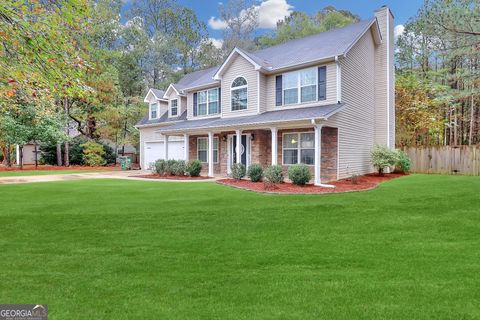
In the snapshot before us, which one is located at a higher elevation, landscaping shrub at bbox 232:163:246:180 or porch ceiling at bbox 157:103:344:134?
porch ceiling at bbox 157:103:344:134

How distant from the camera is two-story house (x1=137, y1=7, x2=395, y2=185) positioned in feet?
47.1

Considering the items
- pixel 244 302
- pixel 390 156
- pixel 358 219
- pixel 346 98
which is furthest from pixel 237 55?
pixel 244 302

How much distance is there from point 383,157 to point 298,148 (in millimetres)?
4487

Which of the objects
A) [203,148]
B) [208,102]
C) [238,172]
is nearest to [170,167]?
[203,148]

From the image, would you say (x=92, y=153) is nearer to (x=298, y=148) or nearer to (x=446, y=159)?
(x=298, y=148)

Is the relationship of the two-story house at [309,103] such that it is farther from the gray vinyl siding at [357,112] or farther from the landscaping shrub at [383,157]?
the landscaping shrub at [383,157]

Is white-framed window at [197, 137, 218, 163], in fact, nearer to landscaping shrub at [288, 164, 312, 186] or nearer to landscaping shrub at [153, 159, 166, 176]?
landscaping shrub at [153, 159, 166, 176]

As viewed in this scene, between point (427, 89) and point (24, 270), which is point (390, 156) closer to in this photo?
point (427, 89)

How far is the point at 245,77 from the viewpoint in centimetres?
1698

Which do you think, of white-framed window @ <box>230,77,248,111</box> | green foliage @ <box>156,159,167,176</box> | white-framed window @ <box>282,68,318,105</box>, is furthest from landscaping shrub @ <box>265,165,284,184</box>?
green foliage @ <box>156,159,167,176</box>

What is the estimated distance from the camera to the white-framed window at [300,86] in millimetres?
14969

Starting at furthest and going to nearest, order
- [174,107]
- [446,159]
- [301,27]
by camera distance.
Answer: [301,27] → [174,107] → [446,159]

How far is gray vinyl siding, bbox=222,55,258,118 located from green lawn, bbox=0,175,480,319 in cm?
896

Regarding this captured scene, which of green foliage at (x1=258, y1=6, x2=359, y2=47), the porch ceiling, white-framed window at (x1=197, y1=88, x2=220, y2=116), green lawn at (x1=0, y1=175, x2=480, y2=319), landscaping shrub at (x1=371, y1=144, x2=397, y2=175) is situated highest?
green foliage at (x1=258, y1=6, x2=359, y2=47)
